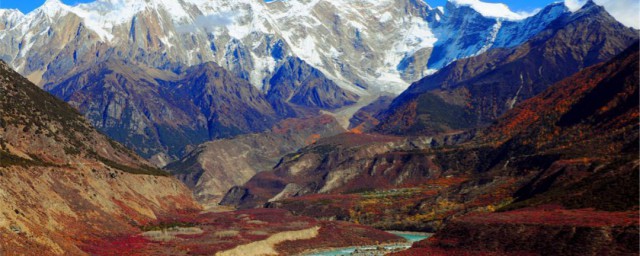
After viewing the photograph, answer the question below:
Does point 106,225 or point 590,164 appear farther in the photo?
point 590,164

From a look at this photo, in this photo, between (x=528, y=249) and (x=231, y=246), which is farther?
(x=231, y=246)

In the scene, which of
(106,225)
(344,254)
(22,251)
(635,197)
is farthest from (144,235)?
(635,197)

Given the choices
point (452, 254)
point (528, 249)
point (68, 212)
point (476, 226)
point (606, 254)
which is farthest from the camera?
point (68, 212)

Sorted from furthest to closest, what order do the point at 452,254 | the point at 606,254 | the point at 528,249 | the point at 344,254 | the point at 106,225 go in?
1. the point at 344,254
2. the point at 106,225
3. the point at 452,254
4. the point at 528,249
5. the point at 606,254

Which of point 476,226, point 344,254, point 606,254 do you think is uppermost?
point 606,254

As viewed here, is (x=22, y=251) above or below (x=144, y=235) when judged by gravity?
above

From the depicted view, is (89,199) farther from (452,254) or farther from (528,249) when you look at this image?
(528,249)

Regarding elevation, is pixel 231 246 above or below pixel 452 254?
below

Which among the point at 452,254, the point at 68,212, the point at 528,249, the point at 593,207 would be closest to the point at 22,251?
the point at 68,212

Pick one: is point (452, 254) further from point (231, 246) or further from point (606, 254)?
point (231, 246)
